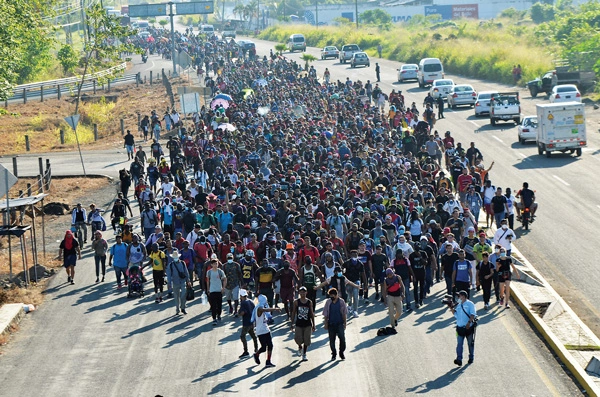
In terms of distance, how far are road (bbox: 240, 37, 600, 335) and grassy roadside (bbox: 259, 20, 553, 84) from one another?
1306 centimetres

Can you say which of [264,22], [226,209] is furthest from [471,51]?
[264,22]

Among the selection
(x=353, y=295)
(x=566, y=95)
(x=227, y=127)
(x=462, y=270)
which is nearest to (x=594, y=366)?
(x=462, y=270)

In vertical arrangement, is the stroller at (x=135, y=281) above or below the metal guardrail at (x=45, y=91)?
below

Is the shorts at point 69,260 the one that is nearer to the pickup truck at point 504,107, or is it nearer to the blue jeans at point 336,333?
the blue jeans at point 336,333

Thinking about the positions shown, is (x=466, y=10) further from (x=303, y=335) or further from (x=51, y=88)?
(x=303, y=335)

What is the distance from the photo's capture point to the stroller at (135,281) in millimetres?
23406

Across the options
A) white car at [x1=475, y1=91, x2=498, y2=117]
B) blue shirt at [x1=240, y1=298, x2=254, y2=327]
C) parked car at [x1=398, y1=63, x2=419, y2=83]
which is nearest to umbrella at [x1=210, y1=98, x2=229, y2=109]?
white car at [x1=475, y1=91, x2=498, y2=117]

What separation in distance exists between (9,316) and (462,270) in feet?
28.6

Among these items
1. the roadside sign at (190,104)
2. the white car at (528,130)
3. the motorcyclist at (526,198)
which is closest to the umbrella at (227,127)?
the roadside sign at (190,104)

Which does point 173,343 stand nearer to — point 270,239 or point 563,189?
point 270,239

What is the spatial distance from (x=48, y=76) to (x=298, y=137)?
2401 inches

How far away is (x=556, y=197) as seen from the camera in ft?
109

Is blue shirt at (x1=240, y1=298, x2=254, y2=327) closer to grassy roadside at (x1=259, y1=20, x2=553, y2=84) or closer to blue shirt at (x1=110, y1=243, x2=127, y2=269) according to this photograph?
blue shirt at (x1=110, y1=243, x2=127, y2=269)

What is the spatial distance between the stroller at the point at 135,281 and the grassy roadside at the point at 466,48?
48292mm
